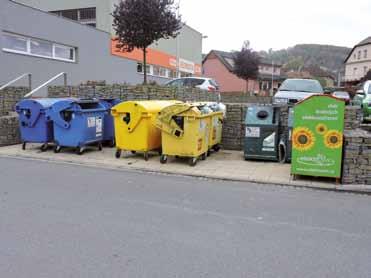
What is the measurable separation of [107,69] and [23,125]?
11.3 metres

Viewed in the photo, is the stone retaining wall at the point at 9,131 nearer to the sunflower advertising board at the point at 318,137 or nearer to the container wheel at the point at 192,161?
the container wheel at the point at 192,161

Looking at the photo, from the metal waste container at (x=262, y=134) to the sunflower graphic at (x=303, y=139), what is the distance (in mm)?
1554

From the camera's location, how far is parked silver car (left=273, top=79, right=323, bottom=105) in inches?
452

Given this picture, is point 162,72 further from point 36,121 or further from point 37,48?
point 36,121

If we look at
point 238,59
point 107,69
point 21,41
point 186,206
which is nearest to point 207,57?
point 238,59

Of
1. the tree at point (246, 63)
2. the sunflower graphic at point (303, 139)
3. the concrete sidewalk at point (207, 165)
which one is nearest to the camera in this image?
the sunflower graphic at point (303, 139)

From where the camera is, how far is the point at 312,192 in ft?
19.1

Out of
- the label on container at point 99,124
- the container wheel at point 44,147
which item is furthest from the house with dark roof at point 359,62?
the container wheel at point 44,147

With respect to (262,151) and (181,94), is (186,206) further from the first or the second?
(181,94)

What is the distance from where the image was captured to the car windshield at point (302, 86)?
12.3 metres

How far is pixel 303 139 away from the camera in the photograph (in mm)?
6227

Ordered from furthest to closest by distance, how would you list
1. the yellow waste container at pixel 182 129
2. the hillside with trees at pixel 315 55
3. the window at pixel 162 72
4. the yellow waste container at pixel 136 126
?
1. the hillside with trees at pixel 315 55
2. the window at pixel 162 72
3. the yellow waste container at pixel 136 126
4. the yellow waste container at pixel 182 129

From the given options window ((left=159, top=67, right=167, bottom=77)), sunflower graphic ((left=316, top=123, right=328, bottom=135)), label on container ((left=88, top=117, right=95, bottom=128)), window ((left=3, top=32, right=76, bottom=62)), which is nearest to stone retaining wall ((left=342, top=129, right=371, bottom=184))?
sunflower graphic ((left=316, top=123, right=328, bottom=135))

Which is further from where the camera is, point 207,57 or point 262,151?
point 207,57
